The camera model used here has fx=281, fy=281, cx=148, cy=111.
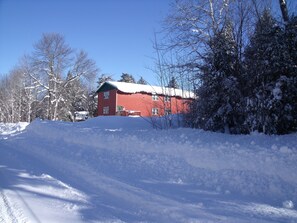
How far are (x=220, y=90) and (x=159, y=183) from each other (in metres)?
6.22

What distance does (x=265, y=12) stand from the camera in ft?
40.9

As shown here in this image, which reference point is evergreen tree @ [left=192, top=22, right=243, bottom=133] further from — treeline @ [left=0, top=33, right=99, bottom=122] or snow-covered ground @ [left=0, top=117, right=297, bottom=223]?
treeline @ [left=0, top=33, right=99, bottom=122]

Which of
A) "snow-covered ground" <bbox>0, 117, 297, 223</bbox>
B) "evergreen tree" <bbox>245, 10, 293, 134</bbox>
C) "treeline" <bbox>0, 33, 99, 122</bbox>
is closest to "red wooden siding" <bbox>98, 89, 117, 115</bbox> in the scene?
"treeline" <bbox>0, 33, 99, 122</bbox>

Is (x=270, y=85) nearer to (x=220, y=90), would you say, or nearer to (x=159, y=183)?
(x=220, y=90)

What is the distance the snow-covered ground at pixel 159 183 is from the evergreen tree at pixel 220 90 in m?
1.99

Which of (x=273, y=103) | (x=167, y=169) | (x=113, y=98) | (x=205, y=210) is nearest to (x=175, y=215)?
(x=205, y=210)

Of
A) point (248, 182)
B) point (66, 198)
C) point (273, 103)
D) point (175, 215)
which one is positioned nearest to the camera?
point (175, 215)

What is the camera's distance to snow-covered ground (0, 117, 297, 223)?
181 inches

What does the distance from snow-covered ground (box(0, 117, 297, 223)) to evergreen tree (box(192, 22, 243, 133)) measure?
1988mm

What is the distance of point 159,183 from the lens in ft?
20.2

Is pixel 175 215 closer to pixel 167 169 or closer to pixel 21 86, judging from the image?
pixel 167 169

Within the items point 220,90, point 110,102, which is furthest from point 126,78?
point 220,90

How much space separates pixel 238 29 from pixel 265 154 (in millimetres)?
8196

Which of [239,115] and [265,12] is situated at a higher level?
[265,12]
